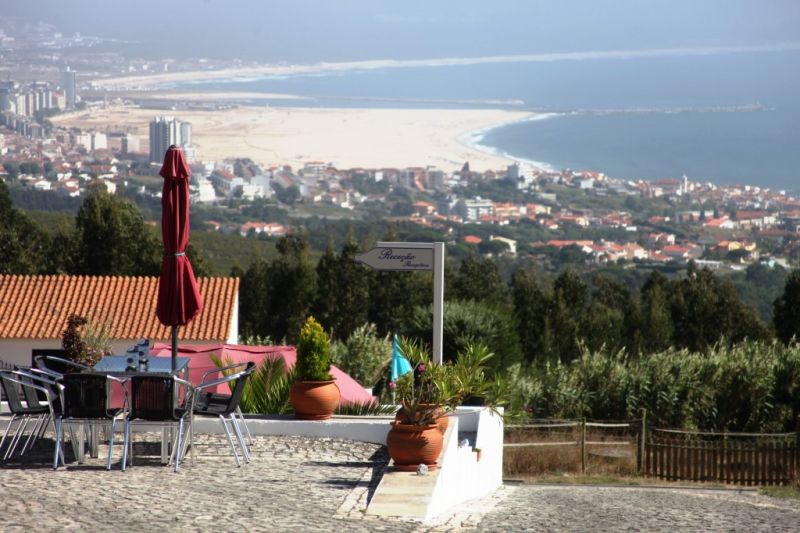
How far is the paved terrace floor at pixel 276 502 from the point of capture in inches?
269

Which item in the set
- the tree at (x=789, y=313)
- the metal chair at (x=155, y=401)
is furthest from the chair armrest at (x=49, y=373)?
the tree at (x=789, y=313)

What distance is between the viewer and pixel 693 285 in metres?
41.2

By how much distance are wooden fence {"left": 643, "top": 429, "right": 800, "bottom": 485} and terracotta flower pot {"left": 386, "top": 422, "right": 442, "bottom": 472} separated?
820 centimetres

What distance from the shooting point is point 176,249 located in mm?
9016

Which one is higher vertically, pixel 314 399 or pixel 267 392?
pixel 314 399

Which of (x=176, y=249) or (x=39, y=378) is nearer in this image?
(x=39, y=378)

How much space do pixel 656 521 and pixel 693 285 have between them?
33.8 m

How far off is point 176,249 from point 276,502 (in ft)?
7.93

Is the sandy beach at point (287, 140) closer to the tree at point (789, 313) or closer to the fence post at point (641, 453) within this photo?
the tree at point (789, 313)

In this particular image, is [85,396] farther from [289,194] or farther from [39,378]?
[289,194]

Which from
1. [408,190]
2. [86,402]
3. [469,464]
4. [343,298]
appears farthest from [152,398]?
[408,190]

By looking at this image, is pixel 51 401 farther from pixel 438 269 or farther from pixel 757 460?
pixel 757 460

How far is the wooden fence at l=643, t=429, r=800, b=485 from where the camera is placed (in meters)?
15.6

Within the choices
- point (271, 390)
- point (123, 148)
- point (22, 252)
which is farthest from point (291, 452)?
point (123, 148)
